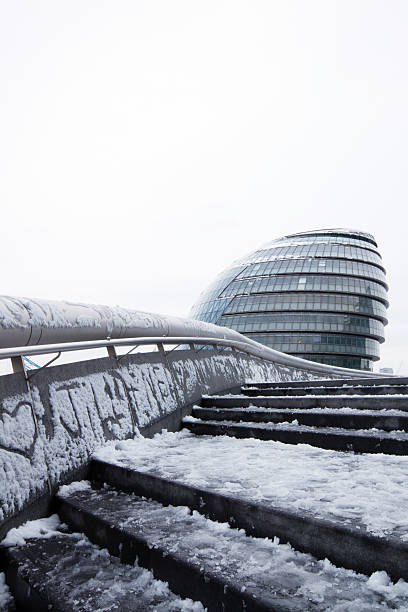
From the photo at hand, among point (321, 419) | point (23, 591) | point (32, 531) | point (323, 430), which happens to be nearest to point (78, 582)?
point (23, 591)

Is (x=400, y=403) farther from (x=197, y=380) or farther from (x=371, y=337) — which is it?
(x=371, y=337)

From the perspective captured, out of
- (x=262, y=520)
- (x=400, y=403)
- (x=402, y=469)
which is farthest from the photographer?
(x=400, y=403)

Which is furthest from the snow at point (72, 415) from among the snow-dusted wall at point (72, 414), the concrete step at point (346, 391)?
the concrete step at point (346, 391)

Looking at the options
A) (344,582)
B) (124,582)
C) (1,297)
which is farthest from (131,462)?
(344,582)

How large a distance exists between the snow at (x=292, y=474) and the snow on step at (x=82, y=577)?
25.5 inches

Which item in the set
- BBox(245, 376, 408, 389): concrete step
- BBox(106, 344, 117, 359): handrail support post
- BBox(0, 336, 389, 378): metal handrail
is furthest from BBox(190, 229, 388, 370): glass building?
BBox(106, 344, 117, 359): handrail support post

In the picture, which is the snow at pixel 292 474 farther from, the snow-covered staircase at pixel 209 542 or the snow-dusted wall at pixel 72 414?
the snow-dusted wall at pixel 72 414

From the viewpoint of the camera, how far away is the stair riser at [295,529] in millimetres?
1824

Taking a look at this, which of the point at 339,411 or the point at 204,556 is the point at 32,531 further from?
the point at 339,411

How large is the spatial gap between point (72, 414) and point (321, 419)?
7.94 feet

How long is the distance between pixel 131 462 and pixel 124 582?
4.32ft

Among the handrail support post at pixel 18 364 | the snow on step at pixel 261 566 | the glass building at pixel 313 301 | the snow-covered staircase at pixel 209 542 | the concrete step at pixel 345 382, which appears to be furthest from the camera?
the glass building at pixel 313 301

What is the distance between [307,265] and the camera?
62875mm

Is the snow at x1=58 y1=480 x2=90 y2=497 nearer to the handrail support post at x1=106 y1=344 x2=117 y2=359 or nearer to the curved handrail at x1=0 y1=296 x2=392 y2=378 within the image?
the curved handrail at x1=0 y1=296 x2=392 y2=378
